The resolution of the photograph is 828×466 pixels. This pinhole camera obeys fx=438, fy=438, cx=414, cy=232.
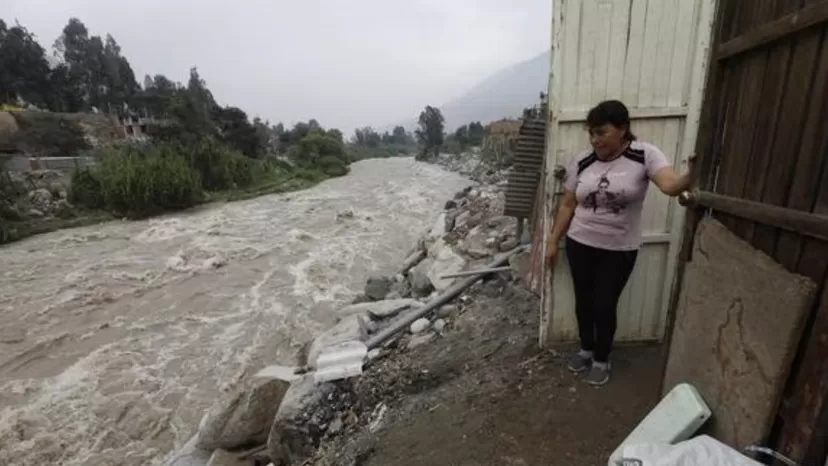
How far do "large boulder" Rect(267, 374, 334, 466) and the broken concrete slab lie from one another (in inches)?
Result: 82.8

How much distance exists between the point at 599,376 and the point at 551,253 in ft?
2.27

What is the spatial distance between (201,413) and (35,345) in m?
3.60

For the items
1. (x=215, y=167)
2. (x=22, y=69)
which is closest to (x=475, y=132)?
(x=215, y=167)

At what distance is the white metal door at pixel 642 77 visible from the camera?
7.34ft

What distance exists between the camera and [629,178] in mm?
1974

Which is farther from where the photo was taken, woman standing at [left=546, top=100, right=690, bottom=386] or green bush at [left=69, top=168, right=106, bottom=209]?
green bush at [left=69, top=168, right=106, bottom=209]

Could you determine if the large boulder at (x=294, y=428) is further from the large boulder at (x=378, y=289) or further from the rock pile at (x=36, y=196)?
the rock pile at (x=36, y=196)

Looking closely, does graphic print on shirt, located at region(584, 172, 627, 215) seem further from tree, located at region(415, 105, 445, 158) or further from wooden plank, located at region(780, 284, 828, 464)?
tree, located at region(415, 105, 445, 158)

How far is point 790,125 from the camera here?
3.87 feet

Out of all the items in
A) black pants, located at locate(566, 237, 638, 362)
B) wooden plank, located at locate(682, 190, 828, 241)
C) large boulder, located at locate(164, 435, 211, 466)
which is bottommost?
large boulder, located at locate(164, 435, 211, 466)

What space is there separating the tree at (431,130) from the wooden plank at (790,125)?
4861 cm

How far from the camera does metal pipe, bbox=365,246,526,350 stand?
376 centimetres

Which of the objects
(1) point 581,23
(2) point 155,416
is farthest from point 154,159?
(1) point 581,23

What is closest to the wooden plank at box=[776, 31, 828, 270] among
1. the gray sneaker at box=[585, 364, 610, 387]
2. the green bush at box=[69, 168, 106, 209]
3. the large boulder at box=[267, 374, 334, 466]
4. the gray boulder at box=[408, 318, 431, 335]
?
the gray sneaker at box=[585, 364, 610, 387]
